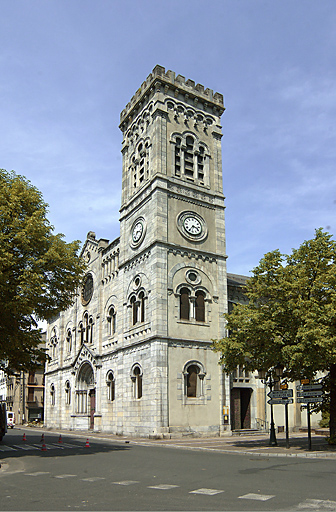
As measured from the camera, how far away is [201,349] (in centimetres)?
3152

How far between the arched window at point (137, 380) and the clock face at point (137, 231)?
9.51m

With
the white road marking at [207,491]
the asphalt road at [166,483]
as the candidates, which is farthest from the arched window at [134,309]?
the white road marking at [207,491]

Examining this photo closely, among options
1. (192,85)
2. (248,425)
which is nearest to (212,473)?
(248,425)

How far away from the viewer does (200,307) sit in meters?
32.9

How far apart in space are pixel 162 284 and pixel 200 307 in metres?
3.55

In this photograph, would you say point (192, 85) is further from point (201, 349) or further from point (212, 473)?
point (212, 473)

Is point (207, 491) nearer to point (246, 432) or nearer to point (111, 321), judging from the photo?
point (246, 432)

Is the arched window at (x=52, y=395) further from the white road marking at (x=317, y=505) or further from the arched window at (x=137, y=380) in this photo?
the white road marking at (x=317, y=505)

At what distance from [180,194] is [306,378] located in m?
17.4

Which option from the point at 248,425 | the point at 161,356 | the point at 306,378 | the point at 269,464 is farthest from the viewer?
the point at 248,425

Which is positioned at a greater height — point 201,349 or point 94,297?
point 94,297

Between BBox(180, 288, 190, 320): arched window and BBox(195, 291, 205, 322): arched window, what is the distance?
72 cm

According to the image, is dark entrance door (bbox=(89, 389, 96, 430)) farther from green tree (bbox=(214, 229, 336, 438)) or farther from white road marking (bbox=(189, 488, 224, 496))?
white road marking (bbox=(189, 488, 224, 496))

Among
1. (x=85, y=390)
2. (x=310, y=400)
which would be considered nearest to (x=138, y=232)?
(x=85, y=390)
